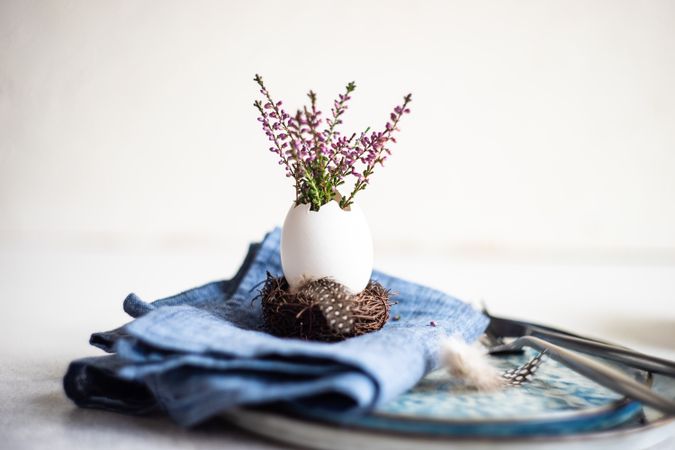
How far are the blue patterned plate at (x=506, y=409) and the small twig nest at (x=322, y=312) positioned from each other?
9 cm

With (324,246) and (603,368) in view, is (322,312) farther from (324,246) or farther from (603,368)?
(603,368)

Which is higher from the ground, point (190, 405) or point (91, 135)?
point (91, 135)

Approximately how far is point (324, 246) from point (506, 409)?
260mm

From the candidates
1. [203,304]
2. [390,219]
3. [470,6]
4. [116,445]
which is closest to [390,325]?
[203,304]

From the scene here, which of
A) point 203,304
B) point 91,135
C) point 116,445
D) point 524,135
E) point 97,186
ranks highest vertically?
point 524,135

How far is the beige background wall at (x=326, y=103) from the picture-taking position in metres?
1.96

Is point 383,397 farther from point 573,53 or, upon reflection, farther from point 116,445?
point 573,53

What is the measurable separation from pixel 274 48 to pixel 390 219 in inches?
24.9

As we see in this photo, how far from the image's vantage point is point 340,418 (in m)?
0.47

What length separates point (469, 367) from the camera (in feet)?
1.85

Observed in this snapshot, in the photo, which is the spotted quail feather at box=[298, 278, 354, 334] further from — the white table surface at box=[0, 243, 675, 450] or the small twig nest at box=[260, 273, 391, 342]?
the white table surface at box=[0, 243, 675, 450]

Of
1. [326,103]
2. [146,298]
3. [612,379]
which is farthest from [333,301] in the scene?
[326,103]

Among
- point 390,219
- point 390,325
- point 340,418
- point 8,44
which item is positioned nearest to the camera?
point 340,418

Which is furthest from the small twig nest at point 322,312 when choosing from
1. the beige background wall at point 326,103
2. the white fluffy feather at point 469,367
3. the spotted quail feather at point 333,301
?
the beige background wall at point 326,103
